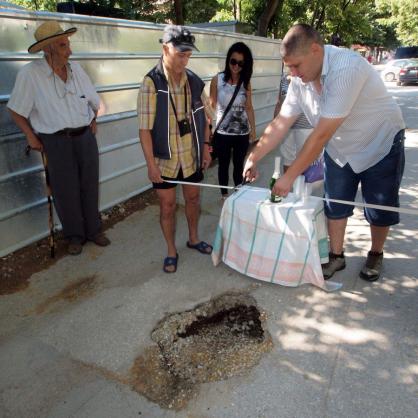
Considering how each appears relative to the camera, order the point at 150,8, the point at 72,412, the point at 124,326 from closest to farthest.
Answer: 1. the point at 72,412
2. the point at 124,326
3. the point at 150,8

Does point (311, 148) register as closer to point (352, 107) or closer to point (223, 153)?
point (352, 107)

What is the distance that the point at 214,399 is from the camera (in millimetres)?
2020

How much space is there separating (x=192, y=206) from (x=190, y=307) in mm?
914

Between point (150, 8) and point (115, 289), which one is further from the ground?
point (150, 8)

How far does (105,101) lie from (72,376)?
292 centimetres

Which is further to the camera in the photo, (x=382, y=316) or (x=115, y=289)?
(x=115, y=289)

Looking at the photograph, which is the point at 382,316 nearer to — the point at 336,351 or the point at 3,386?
the point at 336,351

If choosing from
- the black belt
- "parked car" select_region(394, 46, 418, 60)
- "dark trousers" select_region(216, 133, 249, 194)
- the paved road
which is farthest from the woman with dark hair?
"parked car" select_region(394, 46, 418, 60)

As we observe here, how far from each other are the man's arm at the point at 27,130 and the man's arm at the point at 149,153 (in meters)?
0.97

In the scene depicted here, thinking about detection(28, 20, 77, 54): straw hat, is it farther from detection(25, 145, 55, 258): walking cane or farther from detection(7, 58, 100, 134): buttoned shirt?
detection(25, 145, 55, 258): walking cane

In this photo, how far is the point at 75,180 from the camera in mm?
3348

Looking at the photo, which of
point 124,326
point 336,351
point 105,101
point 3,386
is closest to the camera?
point 3,386

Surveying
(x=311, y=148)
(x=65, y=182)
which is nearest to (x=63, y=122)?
(x=65, y=182)

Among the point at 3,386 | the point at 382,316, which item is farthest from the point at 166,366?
the point at 382,316
